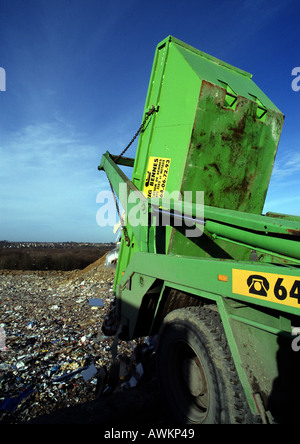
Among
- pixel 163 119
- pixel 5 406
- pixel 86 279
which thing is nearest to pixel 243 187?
pixel 163 119

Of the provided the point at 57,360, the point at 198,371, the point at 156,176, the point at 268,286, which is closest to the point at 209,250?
Answer: the point at 156,176

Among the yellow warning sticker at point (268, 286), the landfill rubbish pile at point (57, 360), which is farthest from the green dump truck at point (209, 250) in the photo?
the landfill rubbish pile at point (57, 360)

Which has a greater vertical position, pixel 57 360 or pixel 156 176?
pixel 156 176

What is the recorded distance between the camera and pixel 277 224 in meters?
1.51

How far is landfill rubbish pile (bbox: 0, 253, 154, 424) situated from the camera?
2.76m

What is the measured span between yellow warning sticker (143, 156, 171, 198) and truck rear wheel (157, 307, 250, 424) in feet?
4.18

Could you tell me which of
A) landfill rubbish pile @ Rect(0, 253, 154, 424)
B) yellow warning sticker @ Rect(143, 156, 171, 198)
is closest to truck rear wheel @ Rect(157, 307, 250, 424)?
landfill rubbish pile @ Rect(0, 253, 154, 424)

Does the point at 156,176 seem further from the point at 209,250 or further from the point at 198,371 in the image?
the point at 198,371

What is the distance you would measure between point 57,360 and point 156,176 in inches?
116

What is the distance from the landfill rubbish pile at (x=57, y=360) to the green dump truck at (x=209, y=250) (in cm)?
59

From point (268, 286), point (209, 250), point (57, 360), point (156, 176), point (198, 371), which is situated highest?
point (156, 176)

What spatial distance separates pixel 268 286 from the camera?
1353mm
